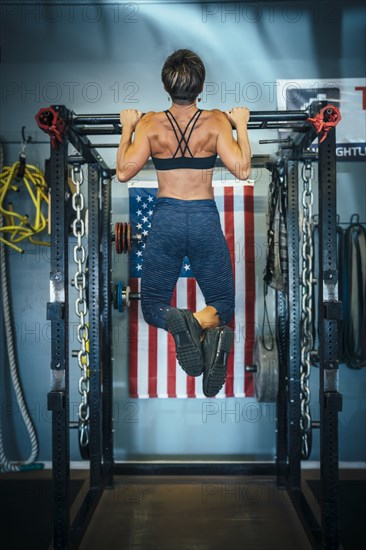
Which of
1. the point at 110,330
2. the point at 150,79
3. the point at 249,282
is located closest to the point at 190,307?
the point at 249,282

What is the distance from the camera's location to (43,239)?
15.3 ft

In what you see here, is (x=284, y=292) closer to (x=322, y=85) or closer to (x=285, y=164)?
(x=285, y=164)

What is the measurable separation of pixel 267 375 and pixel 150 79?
268 cm

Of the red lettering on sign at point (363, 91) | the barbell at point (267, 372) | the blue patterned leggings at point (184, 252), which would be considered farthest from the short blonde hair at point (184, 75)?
the red lettering on sign at point (363, 91)

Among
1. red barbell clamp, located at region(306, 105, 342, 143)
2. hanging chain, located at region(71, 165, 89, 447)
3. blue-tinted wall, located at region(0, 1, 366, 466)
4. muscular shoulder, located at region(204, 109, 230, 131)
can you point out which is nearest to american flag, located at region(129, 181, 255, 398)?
blue-tinted wall, located at region(0, 1, 366, 466)

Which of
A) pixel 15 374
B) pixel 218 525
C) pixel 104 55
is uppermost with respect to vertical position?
pixel 104 55

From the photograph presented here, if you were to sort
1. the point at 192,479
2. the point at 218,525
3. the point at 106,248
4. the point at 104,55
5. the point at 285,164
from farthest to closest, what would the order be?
the point at 104,55 < the point at 192,479 < the point at 106,248 < the point at 285,164 < the point at 218,525

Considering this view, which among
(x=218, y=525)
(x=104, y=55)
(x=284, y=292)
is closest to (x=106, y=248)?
(x=284, y=292)

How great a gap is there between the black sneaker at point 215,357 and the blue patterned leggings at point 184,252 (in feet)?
0.74

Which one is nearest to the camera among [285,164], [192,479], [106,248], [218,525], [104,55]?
[218,525]

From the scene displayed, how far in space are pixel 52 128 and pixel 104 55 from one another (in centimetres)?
215

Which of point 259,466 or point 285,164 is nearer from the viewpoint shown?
point 285,164

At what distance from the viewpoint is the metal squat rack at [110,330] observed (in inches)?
111

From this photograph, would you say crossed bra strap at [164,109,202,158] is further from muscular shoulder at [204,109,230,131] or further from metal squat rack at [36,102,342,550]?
metal squat rack at [36,102,342,550]
